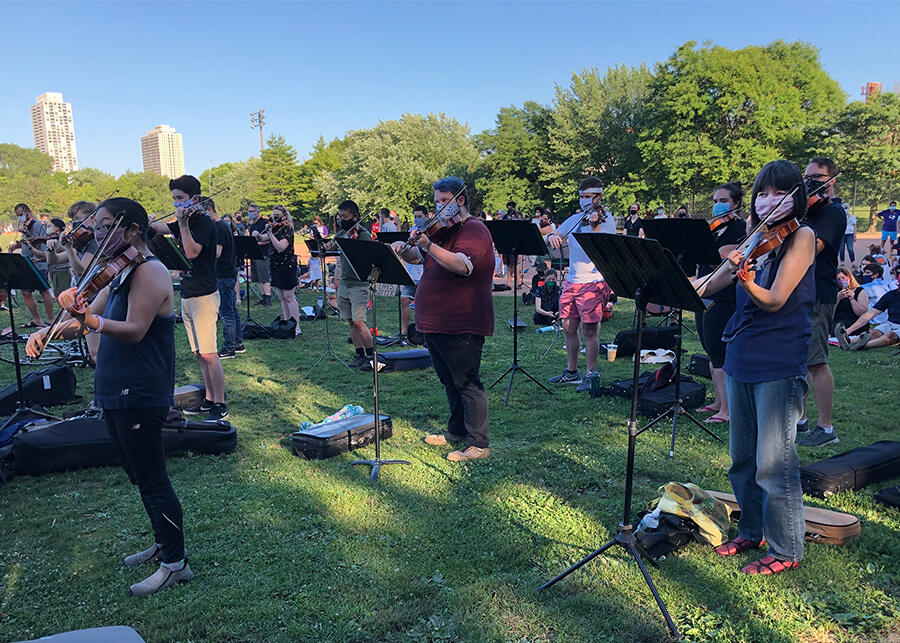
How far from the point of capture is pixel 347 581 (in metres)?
3.38

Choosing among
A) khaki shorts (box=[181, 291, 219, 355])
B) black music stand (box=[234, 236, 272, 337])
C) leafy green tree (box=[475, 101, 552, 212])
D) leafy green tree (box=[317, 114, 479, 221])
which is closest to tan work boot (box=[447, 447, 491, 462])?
khaki shorts (box=[181, 291, 219, 355])

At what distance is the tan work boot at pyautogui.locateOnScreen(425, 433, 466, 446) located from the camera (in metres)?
5.51

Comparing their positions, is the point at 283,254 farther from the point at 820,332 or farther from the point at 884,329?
the point at 884,329

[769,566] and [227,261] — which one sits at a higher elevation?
[227,261]

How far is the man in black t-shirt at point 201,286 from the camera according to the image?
610cm

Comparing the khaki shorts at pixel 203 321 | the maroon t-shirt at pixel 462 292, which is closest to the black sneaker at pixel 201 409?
the khaki shorts at pixel 203 321

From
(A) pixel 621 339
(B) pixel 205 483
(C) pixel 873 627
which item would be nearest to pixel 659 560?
(C) pixel 873 627

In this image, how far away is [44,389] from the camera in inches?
270

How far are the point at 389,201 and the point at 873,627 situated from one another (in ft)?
164

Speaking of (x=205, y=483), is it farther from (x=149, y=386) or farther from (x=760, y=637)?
(x=760, y=637)

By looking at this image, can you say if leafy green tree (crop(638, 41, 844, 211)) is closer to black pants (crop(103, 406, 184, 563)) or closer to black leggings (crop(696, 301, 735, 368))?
black leggings (crop(696, 301, 735, 368))

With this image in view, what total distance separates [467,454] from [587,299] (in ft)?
8.52

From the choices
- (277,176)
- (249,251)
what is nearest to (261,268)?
(249,251)

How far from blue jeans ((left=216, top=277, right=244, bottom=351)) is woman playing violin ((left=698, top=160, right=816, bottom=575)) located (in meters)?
6.96
